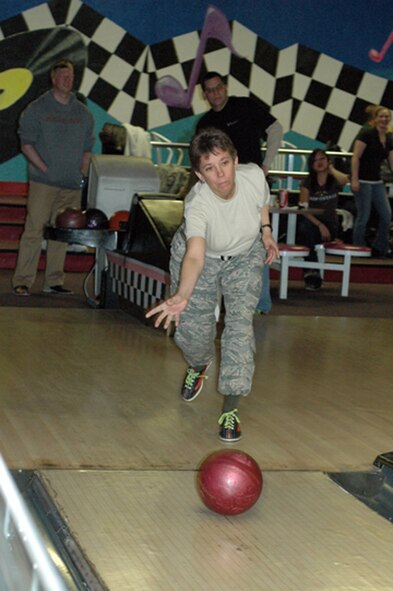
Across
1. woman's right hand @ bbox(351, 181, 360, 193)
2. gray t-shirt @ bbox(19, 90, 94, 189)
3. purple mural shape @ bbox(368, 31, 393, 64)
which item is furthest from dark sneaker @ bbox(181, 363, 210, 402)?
purple mural shape @ bbox(368, 31, 393, 64)

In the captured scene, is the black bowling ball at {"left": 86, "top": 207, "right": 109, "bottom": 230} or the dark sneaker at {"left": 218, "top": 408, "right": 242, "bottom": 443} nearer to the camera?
the dark sneaker at {"left": 218, "top": 408, "right": 242, "bottom": 443}

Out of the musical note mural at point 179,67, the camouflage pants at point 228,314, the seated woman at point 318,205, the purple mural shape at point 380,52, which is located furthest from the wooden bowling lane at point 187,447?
the purple mural shape at point 380,52

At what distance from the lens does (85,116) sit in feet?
21.3

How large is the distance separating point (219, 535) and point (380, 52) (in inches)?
332

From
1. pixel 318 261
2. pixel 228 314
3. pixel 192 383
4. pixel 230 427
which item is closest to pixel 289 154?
pixel 318 261

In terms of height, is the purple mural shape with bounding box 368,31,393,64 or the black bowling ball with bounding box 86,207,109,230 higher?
the purple mural shape with bounding box 368,31,393,64

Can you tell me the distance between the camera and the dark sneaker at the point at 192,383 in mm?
3918

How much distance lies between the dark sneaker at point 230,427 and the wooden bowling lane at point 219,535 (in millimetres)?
366

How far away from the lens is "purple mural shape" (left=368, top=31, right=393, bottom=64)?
33.5 ft

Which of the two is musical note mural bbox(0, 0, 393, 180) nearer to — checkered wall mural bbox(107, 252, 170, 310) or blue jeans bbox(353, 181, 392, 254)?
blue jeans bbox(353, 181, 392, 254)

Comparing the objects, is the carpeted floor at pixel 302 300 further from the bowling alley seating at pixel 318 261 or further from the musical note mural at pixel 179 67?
the musical note mural at pixel 179 67

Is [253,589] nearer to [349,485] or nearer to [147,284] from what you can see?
[349,485]

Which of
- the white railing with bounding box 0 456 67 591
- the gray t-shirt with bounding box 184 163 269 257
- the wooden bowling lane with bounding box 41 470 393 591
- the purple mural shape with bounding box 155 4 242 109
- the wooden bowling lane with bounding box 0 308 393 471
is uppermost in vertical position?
the purple mural shape with bounding box 155 4 242 109

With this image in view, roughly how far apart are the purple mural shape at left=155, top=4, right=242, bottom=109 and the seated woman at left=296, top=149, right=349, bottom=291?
7.07 ft
